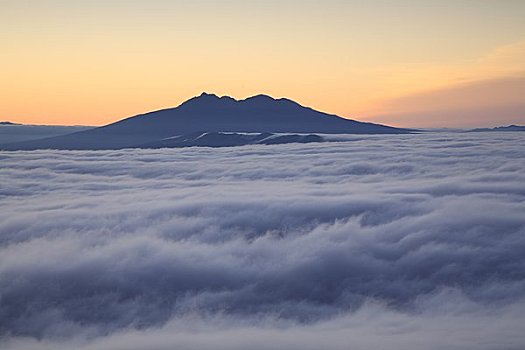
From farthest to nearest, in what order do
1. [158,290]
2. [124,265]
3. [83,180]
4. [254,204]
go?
[83,180] → [254,204] → [124,265] → [158,290]

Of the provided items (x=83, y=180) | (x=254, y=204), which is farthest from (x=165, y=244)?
(x=83, y=180)

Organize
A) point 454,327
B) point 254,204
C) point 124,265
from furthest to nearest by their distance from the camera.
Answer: point 254,204 → point 124,265 → point 454,327

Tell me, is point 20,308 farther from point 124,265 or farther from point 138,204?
point 138,204

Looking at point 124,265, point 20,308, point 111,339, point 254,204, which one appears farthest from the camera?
point 254,204

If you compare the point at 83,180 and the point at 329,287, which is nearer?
the point at 329,287

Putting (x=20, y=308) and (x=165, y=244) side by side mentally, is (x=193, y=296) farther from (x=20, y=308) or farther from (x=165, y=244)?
(x=20, y=308)

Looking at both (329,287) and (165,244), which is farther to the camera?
(165,244)

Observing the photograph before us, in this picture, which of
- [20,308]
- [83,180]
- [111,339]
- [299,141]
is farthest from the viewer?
[299,141]

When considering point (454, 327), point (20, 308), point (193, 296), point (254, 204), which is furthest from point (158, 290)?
point (454, 327)

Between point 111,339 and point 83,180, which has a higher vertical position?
point 83,180
